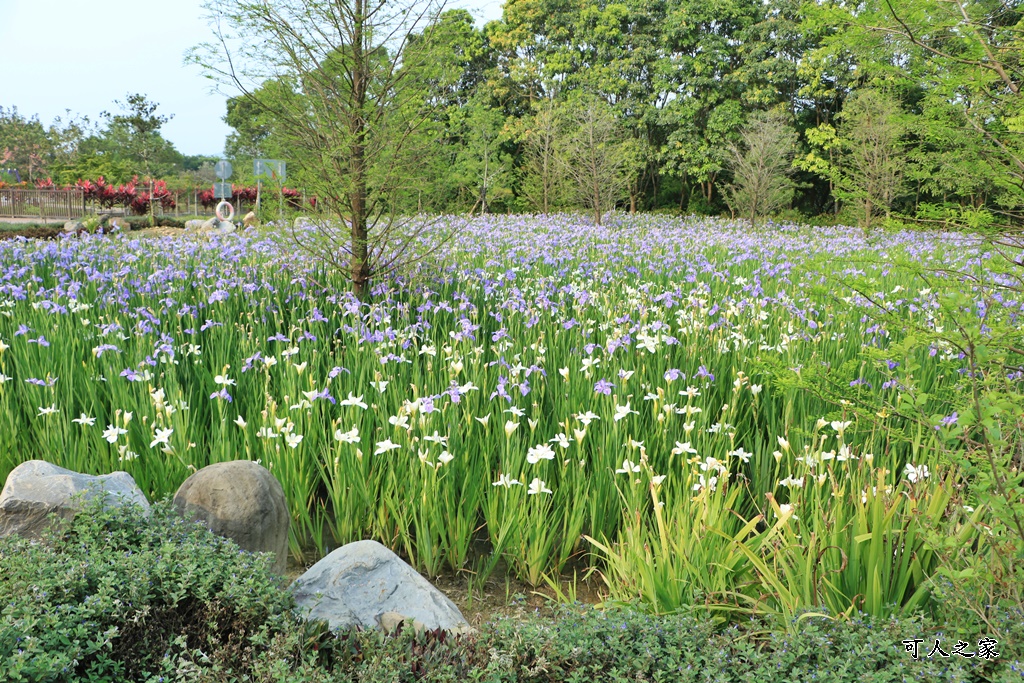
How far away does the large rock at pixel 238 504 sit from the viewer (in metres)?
2.74

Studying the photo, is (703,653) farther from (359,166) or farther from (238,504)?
(359,166)

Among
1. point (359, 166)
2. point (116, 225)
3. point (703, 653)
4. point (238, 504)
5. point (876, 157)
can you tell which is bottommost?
point (703, 653)

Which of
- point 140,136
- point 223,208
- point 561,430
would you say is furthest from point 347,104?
point 140,136

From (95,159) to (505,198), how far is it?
67.7 feet

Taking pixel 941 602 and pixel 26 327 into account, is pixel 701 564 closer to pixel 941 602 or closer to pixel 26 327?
pixel 941 602

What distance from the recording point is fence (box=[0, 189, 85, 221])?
2480 centimetres

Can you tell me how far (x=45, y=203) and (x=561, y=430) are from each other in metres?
27.5

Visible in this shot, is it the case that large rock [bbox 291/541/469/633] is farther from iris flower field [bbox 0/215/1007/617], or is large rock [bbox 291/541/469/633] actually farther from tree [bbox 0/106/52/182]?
tree [bbox 0/106/52/182]

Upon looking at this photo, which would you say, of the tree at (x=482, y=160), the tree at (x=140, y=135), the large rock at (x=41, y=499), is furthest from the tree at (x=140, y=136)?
the large rock at (x=41, y=499)

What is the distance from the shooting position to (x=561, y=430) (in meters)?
3.76

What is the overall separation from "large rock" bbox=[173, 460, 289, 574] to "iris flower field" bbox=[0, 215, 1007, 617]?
0.45 metres

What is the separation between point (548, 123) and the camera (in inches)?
894

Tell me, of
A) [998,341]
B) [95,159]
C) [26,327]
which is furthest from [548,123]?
[95,159]

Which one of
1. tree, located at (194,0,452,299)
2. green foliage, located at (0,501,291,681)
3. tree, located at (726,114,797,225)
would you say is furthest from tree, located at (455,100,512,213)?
green foliage, located at (0,501,291,681)
